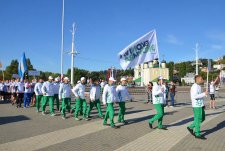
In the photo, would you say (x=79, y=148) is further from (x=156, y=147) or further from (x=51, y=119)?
(x=51, y=119)

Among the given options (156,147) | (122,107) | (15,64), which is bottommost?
(156,147)

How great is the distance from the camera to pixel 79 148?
7.94 m

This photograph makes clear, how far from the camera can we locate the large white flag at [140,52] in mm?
14430

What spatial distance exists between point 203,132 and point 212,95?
9965mm

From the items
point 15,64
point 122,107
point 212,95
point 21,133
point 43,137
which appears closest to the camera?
point 43,137

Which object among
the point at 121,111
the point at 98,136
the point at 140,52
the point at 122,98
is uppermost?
the point at 140,52

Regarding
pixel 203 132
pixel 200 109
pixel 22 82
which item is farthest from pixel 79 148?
pixel 22 82

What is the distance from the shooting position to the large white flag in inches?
568

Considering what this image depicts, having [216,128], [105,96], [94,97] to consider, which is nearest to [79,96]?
[94,97]

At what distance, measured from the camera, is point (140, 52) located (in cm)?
1465

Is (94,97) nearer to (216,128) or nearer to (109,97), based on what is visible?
(109,97)

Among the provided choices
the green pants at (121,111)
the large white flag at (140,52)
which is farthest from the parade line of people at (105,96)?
the large white flag at (140,52)

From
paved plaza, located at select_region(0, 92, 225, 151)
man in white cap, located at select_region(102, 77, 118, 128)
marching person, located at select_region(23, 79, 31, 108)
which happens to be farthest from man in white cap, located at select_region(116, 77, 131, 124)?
marching person, located at select_region(23, 79, 31, 108)

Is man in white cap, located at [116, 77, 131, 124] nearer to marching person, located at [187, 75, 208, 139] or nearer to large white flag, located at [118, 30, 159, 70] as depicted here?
large white flag, located at [118, 30, 159, 70]
